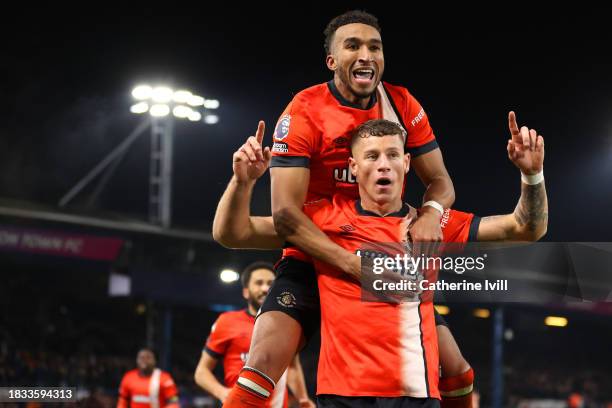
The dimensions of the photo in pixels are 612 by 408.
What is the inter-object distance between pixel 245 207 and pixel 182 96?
18.2 meters

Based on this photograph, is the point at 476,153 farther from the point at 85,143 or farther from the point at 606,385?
the point at 606,385

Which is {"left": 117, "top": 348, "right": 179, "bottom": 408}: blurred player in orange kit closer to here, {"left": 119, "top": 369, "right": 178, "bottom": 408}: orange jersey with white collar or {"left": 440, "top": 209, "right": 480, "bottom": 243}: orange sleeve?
{"left": 119, "top": 369, "right": 178, "bottom": 408}: orange jersey with white collar

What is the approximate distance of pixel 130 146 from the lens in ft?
84.5

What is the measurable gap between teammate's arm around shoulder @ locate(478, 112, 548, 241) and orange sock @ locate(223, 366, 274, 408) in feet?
3.81

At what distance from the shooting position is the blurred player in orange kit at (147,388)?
1124 cm

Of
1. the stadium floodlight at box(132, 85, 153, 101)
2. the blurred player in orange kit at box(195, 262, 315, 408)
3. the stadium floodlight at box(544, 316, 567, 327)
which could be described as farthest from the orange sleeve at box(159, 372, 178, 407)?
the stadium floodlight at box(544, 316, 567, 327)

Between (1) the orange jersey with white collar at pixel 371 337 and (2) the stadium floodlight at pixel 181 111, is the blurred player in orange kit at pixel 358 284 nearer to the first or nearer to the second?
(1) the orange jersey with white collar at pixel 371 337

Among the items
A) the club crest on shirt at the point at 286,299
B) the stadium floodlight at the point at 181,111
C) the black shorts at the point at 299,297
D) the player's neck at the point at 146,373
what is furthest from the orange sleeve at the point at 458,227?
the stadium floodlight at the point at 181,111

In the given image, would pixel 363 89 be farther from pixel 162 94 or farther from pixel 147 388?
pixel 162 94

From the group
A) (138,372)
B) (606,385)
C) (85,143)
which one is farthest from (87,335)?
(606,385)

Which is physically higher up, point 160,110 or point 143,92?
point 143,92

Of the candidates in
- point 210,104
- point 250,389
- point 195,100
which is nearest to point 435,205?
point 250,389

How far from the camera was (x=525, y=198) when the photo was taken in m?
4.12

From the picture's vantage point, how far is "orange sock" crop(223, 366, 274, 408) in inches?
159
